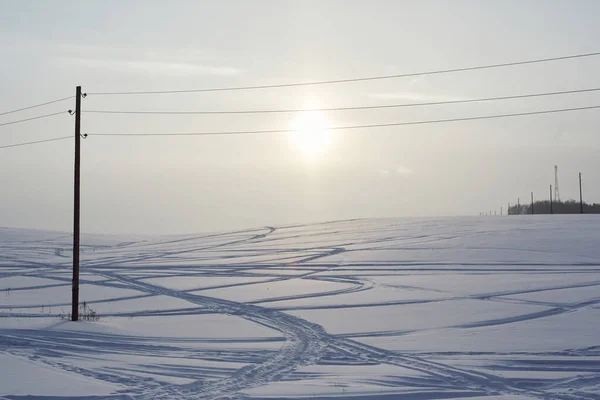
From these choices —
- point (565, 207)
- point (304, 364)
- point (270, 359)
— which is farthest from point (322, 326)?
point (565, 207)

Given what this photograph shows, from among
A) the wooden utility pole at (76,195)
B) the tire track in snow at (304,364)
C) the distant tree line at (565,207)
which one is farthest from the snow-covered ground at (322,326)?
the distant tree line at (565,207)

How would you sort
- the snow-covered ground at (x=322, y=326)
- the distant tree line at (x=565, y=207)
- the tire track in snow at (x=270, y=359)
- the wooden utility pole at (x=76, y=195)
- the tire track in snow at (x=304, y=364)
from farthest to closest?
the distant tree line at (x=565, y=207) < the wooden utility pole at (x=76, y=195) < the snow-covered ground at (x=322, y=326) < the tire track in snow at (x=270, y=359) < the tire track in snow at (x=304, y=364)

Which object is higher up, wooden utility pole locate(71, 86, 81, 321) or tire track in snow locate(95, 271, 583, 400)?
wooden utility pole locate(71, 86, 81, 321)

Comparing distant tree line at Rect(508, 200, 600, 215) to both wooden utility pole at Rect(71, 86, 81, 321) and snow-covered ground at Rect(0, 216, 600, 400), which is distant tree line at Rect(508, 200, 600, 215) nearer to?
snow-covered ground at Rect(0, 216, 600, 400)

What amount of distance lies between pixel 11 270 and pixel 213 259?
1248cm

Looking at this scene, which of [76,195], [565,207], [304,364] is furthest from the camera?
[565,207]

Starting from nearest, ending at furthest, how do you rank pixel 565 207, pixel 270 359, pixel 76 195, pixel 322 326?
pixel 270 359 → pixel 322 326 → pixel 76 195 → pixel 565 207

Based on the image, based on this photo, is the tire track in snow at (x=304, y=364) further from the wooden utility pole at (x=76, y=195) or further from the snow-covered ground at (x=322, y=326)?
the wooden utility pole at (x=76, y=195)

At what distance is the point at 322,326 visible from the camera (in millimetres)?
19609

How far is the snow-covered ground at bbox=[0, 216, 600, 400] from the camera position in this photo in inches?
502

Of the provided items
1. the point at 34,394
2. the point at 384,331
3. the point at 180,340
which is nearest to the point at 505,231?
the point at 384,331

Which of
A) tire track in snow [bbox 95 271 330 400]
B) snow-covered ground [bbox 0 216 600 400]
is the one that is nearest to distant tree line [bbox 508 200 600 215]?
snow-covered ground [bbox 0 216 600 400]

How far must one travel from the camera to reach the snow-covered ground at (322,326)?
12.7 m

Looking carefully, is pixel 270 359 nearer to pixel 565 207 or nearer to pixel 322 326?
pixel 322 326
